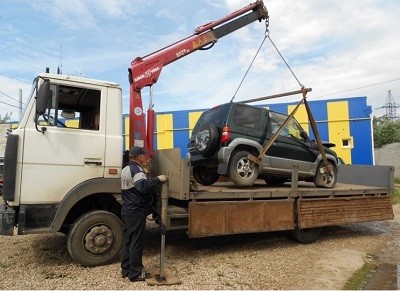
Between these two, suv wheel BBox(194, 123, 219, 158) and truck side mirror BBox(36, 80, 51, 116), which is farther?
A: suv wheel BBox(194, 123, 219, 158)

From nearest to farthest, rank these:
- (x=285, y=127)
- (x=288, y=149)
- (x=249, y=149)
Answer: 1. (x=249, y=149)
2. (x=288, y=149)
3. (x=285, y=127)

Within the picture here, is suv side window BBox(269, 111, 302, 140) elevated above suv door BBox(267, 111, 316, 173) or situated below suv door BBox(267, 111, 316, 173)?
above

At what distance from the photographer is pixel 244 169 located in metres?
6.51

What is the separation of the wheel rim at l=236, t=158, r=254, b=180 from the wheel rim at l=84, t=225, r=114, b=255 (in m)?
2.54

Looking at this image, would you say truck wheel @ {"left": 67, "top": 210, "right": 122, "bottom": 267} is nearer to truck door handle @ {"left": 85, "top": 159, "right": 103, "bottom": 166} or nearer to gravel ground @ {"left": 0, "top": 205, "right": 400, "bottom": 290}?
gravel ground @ {"left": 0, "top": 205, "right": 400, "bottom": 290}

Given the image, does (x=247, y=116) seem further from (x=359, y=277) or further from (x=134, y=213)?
(x=359, y=277)

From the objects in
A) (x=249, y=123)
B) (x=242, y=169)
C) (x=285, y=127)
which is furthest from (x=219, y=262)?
(x=285, y=127)

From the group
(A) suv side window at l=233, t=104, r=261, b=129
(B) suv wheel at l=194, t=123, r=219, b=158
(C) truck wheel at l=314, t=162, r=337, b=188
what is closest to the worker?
(B) suv wheel at l=194, t=123, r=219, b=158

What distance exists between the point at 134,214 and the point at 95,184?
82 cm

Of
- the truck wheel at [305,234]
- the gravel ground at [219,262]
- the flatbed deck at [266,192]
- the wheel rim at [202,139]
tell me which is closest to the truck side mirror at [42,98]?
the gravel ground at [219,262]

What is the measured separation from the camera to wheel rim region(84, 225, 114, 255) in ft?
16.4

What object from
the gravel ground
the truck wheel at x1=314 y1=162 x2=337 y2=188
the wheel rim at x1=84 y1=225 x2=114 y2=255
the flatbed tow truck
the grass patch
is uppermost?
the truck wheel at x1=314 y1=162 x2=337 y2=188

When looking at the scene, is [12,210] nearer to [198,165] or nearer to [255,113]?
[198,165]

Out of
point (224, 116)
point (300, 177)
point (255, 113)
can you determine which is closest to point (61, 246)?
point (224, 116)
